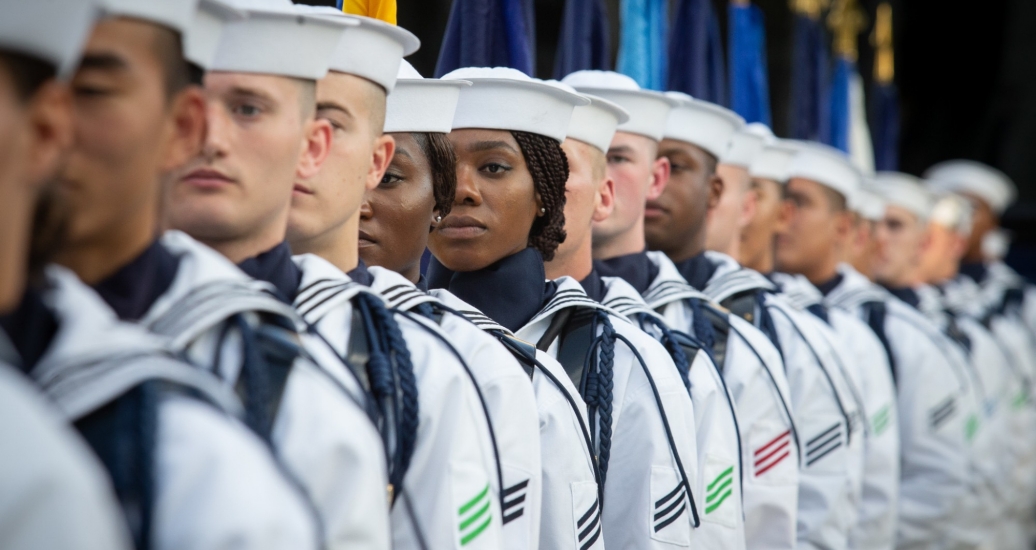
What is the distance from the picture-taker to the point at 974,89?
51.2ft

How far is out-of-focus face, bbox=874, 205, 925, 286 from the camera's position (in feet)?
28.6

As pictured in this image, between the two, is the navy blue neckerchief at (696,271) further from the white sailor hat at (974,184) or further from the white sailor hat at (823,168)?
the white sailor hat at (974,184)

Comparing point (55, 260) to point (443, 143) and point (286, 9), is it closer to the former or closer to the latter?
point (286, 9)

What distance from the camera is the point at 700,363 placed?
394 cm

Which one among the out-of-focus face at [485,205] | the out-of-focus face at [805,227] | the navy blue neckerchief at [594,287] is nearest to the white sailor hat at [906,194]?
the out-of-focus face at [805,227]

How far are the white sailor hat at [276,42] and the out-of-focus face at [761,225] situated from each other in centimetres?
362

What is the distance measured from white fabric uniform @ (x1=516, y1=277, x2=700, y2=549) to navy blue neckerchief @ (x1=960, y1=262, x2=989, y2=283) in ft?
27.4

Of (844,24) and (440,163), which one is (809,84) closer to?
(844,24)

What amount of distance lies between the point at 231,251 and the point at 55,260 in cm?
56

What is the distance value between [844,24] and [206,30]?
28.1ft

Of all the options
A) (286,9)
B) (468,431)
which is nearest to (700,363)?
(468,431)

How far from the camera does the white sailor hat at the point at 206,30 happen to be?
6.37ft

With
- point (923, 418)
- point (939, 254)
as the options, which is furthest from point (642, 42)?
point (939, 254)

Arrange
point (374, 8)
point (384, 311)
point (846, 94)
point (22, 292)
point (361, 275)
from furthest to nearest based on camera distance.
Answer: point (846, 94)
point (374, 8)
point (361, 275)
point (384, 311)
point (22, 292)
